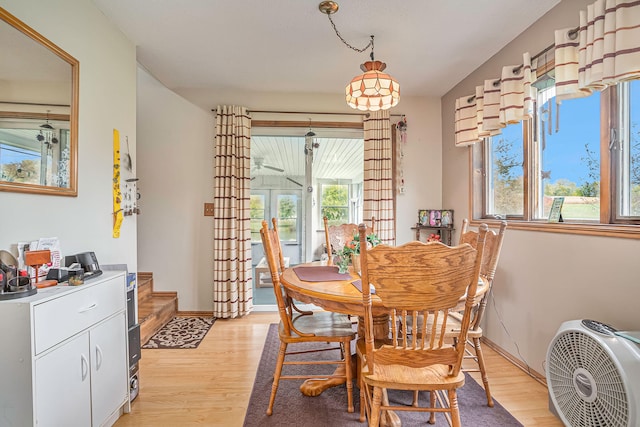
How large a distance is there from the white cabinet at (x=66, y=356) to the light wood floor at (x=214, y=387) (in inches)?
8.9

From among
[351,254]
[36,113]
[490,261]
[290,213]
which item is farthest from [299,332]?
[290,213]

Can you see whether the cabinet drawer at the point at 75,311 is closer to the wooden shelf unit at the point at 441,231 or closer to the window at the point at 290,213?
the window at the point at 290,213

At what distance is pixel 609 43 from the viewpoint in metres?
1.51

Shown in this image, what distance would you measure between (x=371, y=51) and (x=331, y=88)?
0.86 metres

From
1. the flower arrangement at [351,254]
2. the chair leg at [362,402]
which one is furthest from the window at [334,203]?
the chair leg at [362,402]

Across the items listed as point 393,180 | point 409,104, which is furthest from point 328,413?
point 409,104

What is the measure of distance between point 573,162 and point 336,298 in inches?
73.9

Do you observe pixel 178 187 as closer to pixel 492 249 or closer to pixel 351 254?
pixel 351 254

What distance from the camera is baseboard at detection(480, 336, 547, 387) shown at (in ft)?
6.91

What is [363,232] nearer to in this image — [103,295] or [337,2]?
[103,295]

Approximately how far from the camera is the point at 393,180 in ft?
11.9

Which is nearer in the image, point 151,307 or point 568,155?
point 568,155

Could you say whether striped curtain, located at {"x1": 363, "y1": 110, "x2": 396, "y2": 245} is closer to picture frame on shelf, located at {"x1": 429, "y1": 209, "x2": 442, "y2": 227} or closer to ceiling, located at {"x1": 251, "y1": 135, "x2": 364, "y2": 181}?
ceiling, located at {"x1": 251, "y1": 135, "x2": 364, "y2": 181}

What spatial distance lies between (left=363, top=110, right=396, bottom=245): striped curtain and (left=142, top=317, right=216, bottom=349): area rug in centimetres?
213
